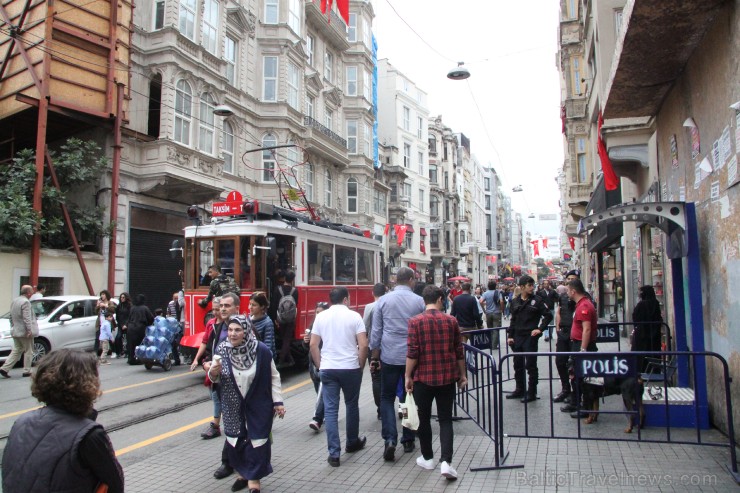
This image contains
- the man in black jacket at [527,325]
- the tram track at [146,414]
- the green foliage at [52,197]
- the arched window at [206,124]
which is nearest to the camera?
the tram track at [146,414]

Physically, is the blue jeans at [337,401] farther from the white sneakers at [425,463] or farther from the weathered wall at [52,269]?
the weathered wall at [52,269]

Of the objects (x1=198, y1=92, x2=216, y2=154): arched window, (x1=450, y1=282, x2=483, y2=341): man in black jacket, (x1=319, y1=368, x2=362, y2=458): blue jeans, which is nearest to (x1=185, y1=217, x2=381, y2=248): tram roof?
(x1=450, y1=282, x2=483, y2=341): man in black jacket

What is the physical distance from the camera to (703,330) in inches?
260

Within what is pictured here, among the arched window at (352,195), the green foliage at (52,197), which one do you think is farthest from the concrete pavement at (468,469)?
the arched window at (352,195)

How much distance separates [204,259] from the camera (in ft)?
36.5

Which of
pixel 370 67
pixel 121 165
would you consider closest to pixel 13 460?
pixel 121 165

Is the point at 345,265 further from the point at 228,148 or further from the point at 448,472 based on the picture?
the point at 228,148

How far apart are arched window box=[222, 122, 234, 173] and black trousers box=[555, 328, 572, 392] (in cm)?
1787

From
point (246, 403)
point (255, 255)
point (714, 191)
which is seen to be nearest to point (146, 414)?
point (255, 255)

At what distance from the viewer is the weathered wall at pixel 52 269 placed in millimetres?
15129

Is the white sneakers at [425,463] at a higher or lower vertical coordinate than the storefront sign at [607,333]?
lower

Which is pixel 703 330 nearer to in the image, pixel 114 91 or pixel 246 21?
pixel 114 91

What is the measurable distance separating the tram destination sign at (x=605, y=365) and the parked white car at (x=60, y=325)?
35.6ft

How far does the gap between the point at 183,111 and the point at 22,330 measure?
11381mm
